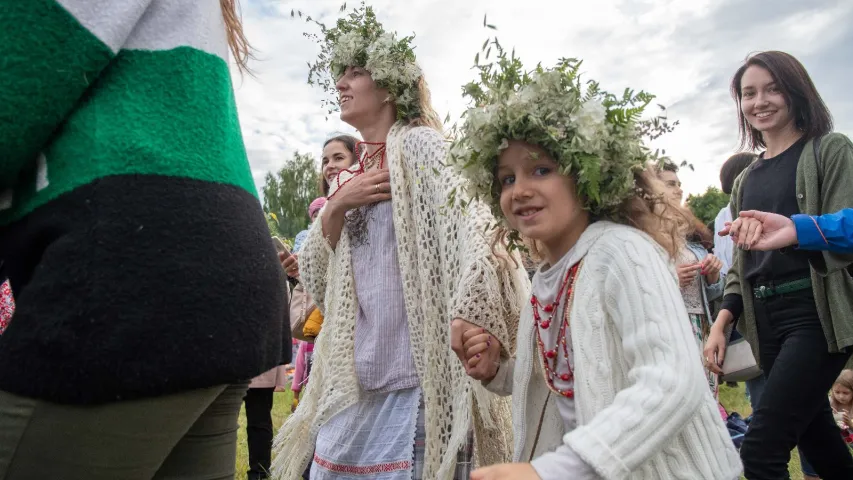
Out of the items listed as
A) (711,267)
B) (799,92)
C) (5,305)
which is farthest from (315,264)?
(711,267)

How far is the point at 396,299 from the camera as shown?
103 inches

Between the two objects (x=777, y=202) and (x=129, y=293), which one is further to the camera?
(x=777, y=202)

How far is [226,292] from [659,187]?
1193mm

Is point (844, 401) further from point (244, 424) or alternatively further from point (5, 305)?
point (5, 305)

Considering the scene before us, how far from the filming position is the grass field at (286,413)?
4988 millimetres

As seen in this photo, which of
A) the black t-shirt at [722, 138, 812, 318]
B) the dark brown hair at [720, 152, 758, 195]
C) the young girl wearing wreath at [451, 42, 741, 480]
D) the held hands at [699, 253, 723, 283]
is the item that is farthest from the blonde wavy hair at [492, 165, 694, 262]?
the dark brown hair at [720, 152, 758, 195]

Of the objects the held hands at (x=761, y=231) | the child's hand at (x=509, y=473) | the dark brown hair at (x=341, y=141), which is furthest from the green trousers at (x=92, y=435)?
the dark brown hair at (x=341, y=141)

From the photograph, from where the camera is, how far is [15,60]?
122cm

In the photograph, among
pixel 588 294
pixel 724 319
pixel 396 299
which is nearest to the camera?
pixel 588 294

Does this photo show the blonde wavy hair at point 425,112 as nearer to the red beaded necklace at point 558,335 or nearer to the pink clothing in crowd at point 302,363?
the red beaded necklace at point 558,335

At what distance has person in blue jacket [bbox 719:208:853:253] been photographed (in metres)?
2.66

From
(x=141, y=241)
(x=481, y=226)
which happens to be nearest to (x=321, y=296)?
(x=481, y=226)

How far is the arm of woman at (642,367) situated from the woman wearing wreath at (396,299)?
0.59m

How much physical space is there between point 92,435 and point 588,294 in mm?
1077
